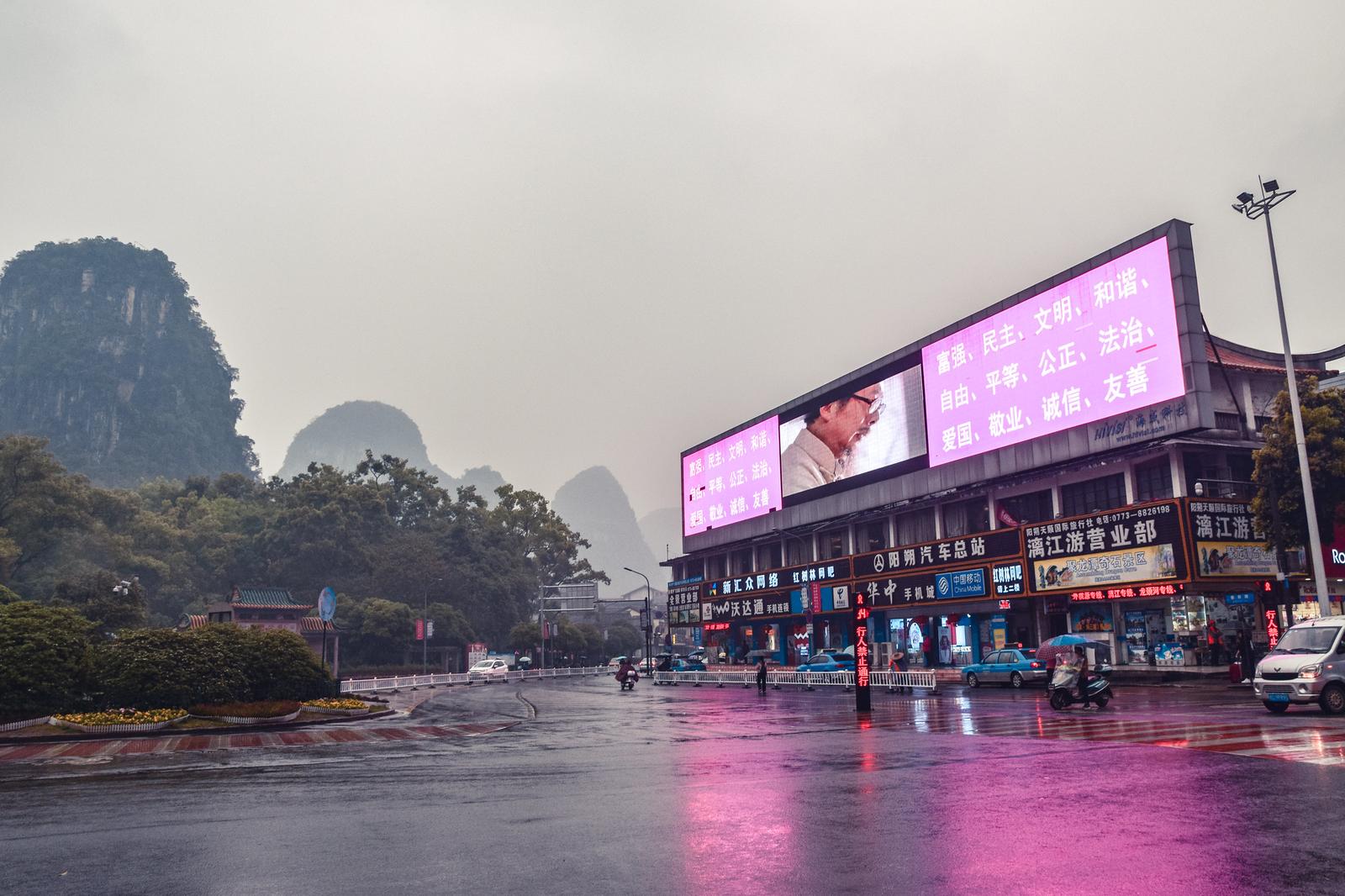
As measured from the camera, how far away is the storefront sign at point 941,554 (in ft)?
159

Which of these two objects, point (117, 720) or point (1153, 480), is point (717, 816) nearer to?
point (117, 720)

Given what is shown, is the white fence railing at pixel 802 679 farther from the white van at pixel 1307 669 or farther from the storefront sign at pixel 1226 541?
the white van at pixel 1307 669

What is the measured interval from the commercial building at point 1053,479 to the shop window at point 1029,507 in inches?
4.3

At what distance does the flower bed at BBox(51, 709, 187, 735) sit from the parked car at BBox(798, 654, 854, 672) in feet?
99.6

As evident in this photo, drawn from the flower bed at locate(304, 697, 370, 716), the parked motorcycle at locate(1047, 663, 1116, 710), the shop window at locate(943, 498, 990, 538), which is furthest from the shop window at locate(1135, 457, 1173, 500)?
the flower bed at locate(304, 697, 370, 716)

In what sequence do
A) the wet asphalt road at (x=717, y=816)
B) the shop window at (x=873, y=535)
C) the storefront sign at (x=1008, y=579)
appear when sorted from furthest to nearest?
the shop window at (x=873, y=535), the storefront sign at (x=1008, y=579), the wet asphalt road at (x=717, y=816)

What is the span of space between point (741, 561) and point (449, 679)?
2774cm

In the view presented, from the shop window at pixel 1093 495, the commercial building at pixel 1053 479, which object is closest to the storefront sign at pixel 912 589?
the commercial building at pixel 1053 479

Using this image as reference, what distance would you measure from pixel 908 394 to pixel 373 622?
52458 mm

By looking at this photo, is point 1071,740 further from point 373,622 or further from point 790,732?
point 373,622

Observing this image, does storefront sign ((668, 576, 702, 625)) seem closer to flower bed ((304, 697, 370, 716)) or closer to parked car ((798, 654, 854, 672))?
parked car ((798, 654, 854, 672))

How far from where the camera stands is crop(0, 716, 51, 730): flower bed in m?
22.7

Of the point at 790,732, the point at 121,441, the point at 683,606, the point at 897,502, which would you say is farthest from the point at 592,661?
the point at 121,441

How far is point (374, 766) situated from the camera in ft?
51.5
